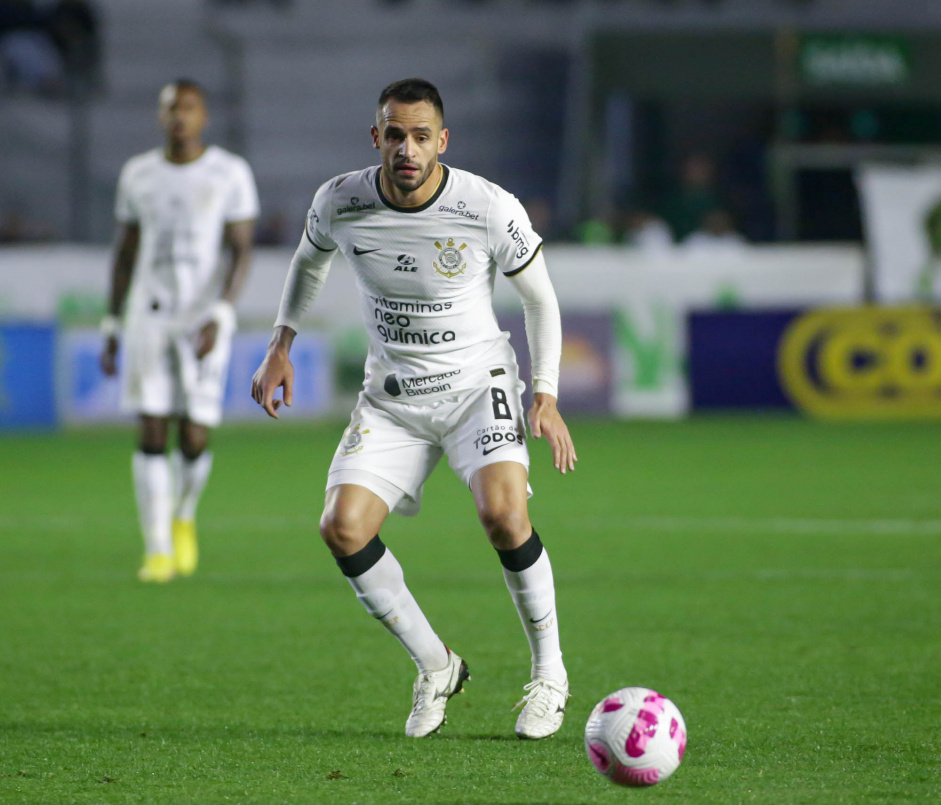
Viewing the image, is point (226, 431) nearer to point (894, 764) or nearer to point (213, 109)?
point (213, 109)

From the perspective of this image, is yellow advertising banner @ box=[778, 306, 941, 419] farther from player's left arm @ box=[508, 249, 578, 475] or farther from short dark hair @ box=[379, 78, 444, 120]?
short dark hair @ box=[379, 78, 444, 120]

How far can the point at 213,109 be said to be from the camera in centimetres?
2150

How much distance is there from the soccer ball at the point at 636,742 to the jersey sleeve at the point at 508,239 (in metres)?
1.47

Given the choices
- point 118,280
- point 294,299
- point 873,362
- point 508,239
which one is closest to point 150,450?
point 118,280

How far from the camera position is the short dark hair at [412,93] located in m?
4.65

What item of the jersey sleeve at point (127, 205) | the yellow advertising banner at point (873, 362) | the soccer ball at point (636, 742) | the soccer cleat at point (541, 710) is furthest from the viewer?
the yellow advertising banner at point (873, 362)

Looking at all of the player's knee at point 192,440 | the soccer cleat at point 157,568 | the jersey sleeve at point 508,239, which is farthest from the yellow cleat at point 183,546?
the jersey sleeve at point 508,239

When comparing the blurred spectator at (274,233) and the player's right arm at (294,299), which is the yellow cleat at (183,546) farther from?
the blurred spectator at (274,233)

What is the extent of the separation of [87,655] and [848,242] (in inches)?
637

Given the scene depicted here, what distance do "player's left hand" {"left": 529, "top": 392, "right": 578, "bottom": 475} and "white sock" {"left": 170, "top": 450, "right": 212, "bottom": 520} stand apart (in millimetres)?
3573

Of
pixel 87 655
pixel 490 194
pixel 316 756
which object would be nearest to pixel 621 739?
pixel 316 756

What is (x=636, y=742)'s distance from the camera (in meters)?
3.88

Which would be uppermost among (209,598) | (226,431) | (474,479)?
(474,479)

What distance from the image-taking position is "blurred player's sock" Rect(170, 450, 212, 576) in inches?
312
